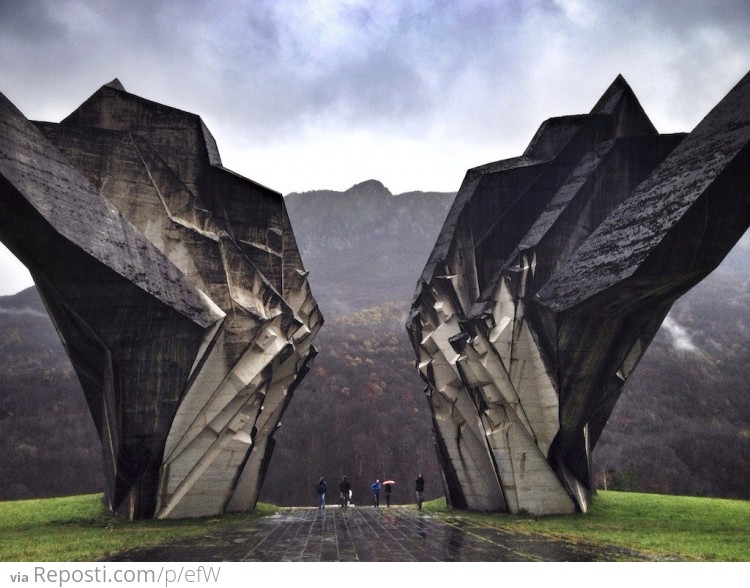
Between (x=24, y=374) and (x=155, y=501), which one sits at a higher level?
(x=24, y=374)

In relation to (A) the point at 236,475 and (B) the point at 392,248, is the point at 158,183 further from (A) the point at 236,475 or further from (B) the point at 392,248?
(B) the point at 392,248

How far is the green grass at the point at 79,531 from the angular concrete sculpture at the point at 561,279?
25.9 feet

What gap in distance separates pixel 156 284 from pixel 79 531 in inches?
Result: 239

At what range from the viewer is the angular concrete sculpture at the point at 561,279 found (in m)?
14.2

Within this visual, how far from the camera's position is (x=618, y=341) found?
58.0 feet

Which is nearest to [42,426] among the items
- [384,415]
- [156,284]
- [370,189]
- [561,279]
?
[384,415]

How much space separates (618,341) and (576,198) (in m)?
4.28

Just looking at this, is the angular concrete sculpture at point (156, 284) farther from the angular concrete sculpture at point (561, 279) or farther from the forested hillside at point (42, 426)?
the forested hillside at point (42, 426)

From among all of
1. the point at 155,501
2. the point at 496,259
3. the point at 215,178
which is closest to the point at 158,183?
the point at 215,178

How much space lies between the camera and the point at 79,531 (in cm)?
1541

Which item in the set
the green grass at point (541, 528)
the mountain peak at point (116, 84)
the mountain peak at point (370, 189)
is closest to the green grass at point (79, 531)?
the green grass at point (541, 528)

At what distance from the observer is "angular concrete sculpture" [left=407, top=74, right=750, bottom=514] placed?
558 inches

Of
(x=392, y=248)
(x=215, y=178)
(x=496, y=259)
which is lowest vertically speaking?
(x=496, y=259)

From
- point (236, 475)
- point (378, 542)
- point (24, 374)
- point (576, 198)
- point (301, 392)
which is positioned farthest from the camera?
point (301, 392)
